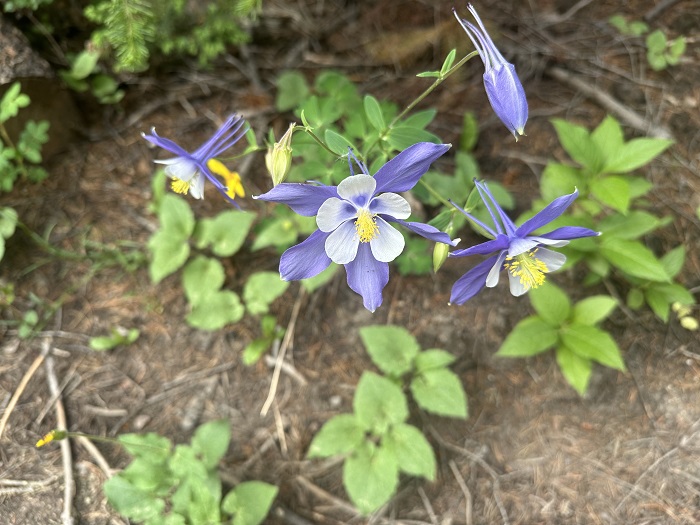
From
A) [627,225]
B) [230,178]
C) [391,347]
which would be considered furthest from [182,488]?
[627,225]

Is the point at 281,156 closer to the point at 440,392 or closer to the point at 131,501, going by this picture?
the point at 440,392

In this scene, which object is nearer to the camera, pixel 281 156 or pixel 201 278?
pixel 281 156

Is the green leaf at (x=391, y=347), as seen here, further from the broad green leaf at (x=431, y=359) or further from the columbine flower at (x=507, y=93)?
the columbine flower at (x=507, y=93)

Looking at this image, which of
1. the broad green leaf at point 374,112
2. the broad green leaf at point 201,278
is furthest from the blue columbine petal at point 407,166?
the broad green leaf at point 201,278

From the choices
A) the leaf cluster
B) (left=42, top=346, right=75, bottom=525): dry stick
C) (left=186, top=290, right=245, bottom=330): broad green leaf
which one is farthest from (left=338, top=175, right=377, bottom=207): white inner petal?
(left=42, top=346, right=75, bottom=525): dry stick

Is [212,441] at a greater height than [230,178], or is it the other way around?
[230,178]

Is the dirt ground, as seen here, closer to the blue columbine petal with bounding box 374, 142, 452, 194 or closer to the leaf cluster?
the leaf cluster

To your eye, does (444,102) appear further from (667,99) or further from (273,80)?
(667,99)
